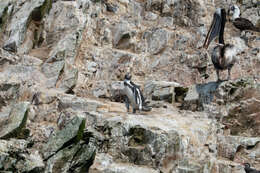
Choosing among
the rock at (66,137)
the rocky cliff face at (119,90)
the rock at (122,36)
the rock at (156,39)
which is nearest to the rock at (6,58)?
the rocky cliff face at (119,90)

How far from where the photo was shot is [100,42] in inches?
690

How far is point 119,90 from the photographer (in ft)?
43.1

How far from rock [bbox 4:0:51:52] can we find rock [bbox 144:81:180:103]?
7275mm

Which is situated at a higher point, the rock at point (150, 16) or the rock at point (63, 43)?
the rock at point (150, 16)

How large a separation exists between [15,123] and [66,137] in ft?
6.02

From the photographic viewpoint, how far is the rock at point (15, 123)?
7969mm

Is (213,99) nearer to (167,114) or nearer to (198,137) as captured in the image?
(167,114)

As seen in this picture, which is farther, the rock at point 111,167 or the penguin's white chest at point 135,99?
the penguin's white chest at point 135,99

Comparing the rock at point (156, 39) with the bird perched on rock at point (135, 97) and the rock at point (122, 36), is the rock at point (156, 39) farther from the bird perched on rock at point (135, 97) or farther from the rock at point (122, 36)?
the bird perched on rock at point (135, 97)

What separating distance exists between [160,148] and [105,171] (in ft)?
4.89

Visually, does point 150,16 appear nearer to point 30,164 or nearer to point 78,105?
point 78,105

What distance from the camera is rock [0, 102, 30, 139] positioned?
26.1ft

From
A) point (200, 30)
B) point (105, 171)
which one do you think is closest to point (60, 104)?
point (105, 171)

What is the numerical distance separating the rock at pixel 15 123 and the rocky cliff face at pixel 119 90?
0.03 metres
